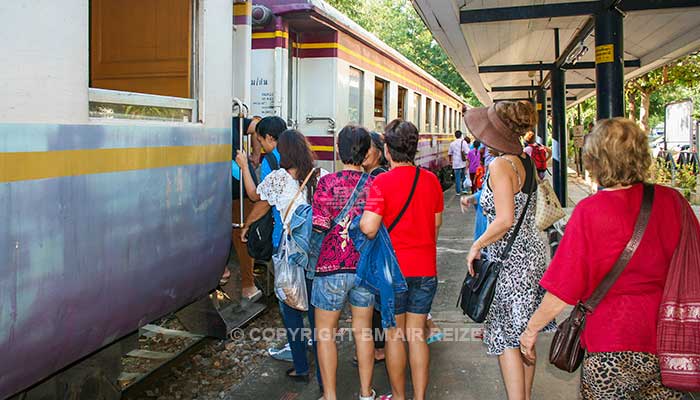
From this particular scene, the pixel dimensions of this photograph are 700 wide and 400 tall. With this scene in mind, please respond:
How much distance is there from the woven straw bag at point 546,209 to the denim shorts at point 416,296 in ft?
2.27

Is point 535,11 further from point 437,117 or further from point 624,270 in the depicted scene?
point 437,117

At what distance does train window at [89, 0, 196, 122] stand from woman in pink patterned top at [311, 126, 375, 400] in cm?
95

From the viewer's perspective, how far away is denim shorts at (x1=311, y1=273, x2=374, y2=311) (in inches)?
144

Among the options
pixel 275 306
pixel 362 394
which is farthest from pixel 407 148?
pixel 275 306

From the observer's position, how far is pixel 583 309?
95.0 inches

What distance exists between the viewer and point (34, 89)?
2.54 m

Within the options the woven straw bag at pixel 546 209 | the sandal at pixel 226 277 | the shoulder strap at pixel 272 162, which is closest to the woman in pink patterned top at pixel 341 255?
the woven straw bag at pixel 546 209

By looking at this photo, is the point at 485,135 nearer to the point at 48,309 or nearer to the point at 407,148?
the point at 407,148

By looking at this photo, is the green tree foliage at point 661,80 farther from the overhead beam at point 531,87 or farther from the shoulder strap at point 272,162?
the shoulder strap at point 272,162

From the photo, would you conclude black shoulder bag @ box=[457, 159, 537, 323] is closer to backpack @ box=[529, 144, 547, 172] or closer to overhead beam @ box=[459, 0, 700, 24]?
overhead beam @ box=[459, 0, 700, 24]

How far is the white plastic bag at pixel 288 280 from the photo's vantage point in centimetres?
383

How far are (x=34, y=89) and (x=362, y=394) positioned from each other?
2.39 m

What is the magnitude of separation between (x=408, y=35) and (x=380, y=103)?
29.3m

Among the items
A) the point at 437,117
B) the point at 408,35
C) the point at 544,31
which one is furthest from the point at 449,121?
the point at 408,35
